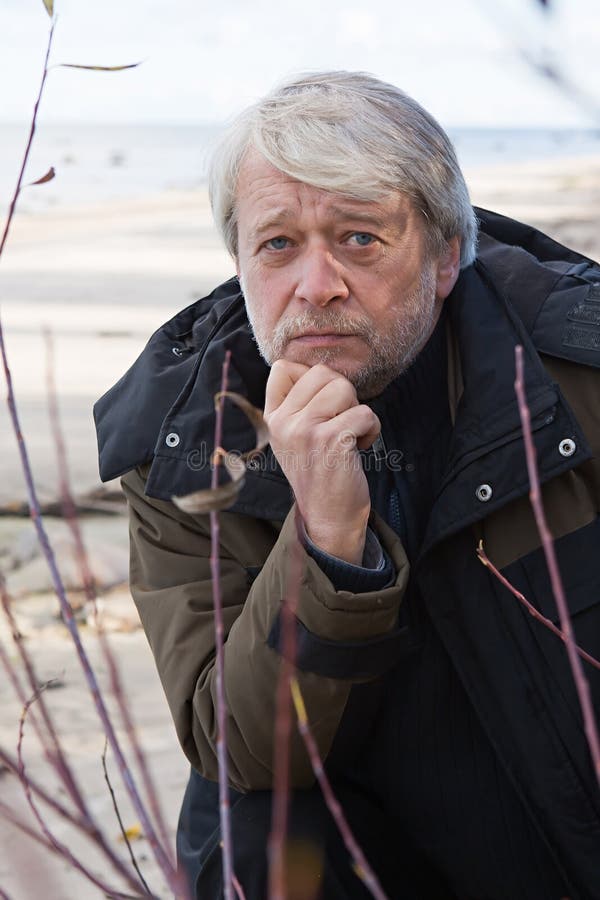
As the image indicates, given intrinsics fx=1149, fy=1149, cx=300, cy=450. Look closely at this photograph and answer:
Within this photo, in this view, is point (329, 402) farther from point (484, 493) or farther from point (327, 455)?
point (484, 493)

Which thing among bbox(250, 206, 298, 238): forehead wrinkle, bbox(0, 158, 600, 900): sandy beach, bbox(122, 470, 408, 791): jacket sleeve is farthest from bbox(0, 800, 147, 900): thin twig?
bbox(250, 206, 298, 238): forehead wrinkle

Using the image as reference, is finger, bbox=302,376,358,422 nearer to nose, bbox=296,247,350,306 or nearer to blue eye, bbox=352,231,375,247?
nose, bbox=296,247,350,306

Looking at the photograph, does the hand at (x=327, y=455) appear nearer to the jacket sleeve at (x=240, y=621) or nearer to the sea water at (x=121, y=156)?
the jacket sleeve at (x=240, y=621)

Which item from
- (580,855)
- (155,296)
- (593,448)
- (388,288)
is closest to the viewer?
(580,855)

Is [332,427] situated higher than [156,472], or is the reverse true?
[332,427]

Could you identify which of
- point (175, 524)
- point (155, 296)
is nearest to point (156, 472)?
point (175, 524)

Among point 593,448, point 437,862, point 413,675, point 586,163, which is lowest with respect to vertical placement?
point 586,163

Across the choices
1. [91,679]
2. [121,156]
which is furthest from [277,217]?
[121,156]

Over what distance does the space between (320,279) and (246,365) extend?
34 centimetres

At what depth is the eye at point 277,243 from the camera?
2535 millimetres

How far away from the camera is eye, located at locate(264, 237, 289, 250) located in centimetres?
254

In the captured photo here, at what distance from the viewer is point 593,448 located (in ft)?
7.90

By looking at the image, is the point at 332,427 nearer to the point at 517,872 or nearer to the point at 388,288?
the point at 388,288

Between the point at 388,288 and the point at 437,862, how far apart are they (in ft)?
4.19
